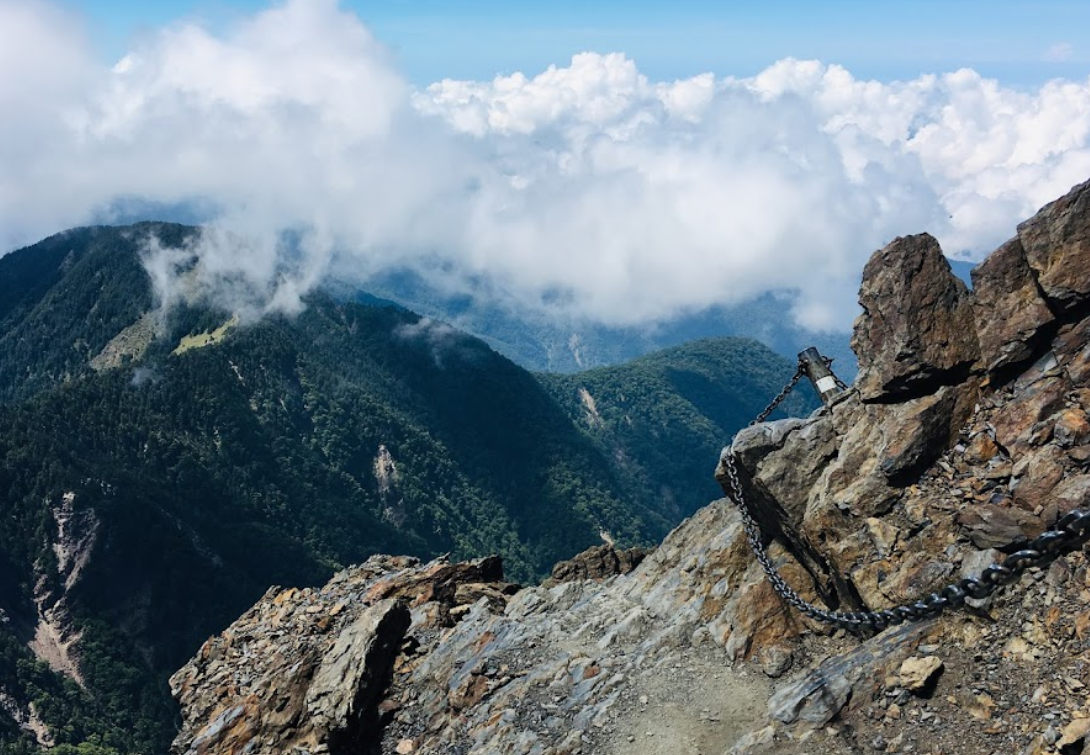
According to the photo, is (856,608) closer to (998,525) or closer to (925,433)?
(998,525)

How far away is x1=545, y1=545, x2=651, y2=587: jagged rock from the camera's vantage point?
1873 inches

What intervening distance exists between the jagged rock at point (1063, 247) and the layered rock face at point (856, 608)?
0.17 ft

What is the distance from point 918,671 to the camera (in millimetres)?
18891

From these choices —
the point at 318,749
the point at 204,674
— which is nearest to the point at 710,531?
the point at 318,749

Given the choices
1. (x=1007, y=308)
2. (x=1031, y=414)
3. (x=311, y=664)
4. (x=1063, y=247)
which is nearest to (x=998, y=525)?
(x=1031, y=414)

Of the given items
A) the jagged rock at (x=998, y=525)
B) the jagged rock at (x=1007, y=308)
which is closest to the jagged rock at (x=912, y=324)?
the jagged rock at (x=1007, y=308)

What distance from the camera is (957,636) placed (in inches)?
758

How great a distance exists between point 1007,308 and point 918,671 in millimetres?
10495

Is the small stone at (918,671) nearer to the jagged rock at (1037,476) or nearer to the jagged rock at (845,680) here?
the jagged rock at (845,680)

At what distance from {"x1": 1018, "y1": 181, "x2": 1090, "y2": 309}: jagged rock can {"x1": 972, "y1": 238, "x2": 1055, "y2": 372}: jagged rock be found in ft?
1.37

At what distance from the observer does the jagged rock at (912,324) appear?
23125 millimetres

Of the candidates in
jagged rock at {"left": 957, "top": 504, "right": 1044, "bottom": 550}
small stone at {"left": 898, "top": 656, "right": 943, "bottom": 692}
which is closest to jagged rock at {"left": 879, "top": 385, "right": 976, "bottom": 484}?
jagged rock at {"left": 957, "top": 504, "right": 1044, "bottom": 550}

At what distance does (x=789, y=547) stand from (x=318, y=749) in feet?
60.9

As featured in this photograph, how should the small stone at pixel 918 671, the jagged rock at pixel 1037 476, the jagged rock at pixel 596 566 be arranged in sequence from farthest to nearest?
1. the jagged rock at pixel 596 566
2. the jagged rock at pixel 1037 476
3. the small stone at pixel 918 671
